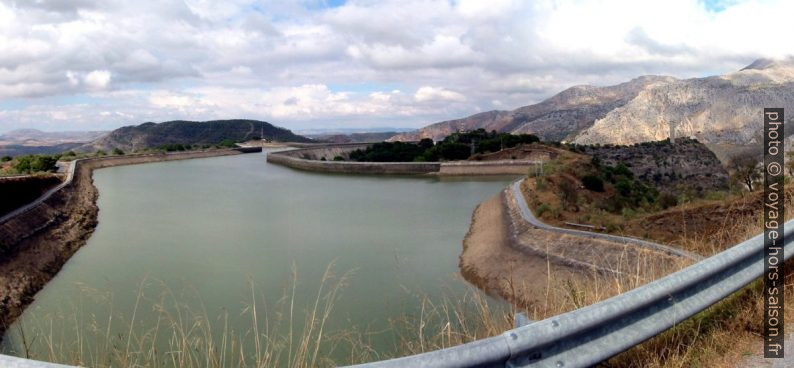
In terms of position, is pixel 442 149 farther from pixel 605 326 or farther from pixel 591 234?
pixel 605 326

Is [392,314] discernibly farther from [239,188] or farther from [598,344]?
[239,188]

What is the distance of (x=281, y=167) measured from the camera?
6044 cm

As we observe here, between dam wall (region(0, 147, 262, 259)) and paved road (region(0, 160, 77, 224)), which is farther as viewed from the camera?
paved road (region(0, 160, 77, 224))

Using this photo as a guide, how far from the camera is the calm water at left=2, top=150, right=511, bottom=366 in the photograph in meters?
10.2

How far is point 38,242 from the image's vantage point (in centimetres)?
1750

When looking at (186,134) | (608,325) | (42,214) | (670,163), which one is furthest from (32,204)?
(186,134)

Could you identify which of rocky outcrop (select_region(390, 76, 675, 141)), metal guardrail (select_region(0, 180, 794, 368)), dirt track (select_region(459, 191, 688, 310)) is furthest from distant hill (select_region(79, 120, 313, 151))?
metal guardrail (select_region(0, 180, 794, 368))

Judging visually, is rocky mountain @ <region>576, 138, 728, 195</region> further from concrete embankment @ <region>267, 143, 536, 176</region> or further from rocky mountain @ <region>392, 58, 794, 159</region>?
rocky mountain @ <region>392, 58, 794, 159</region>

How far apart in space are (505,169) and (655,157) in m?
11.4

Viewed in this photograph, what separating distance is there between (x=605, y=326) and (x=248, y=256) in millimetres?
14570

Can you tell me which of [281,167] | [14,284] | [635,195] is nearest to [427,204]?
[635,195]

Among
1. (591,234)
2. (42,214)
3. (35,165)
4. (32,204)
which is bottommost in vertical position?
(591,234)

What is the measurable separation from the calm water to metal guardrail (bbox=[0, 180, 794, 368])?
7.19 ft

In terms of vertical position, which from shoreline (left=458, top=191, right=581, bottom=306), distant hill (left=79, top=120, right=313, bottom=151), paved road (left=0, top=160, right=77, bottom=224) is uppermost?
distant hill (left=79, top=120, right=313, bottom=151)
